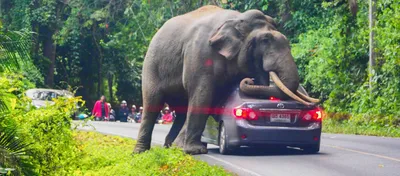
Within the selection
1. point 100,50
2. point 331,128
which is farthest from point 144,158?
point 100,50

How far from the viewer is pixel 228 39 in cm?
1723

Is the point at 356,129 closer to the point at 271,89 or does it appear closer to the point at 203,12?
the point at 203,12

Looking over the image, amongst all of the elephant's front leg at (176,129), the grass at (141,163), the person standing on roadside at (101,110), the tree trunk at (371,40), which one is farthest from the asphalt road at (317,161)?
the person standing on roadside at (101,110)

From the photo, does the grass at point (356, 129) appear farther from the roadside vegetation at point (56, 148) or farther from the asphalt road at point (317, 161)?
the roadside vegetation at point (56, 148)

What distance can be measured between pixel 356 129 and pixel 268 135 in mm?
12824

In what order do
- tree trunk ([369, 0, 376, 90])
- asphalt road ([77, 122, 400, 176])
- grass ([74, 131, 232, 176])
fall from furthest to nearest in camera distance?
tree trunk ([369, 0, 376, 90])
grass ([74, 131, 232, 176])
asphalt road ([77, 122, 400, 176])

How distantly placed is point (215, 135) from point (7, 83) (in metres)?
6.11

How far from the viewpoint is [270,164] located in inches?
601

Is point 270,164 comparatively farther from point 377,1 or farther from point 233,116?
point 377,1

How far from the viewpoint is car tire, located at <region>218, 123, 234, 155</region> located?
55.5 feet

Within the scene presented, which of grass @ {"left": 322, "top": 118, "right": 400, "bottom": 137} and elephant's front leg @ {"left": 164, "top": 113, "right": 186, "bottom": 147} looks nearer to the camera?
elephant's front leg @ {"left": 164, "top": 113, "right": 186, "bottom": 147}

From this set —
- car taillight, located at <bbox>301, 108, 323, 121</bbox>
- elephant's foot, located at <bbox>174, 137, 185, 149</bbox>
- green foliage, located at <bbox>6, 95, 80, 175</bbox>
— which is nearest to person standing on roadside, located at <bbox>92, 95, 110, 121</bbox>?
elephant's foot, located at <bbox>174, 137, 185, 149</bbox>

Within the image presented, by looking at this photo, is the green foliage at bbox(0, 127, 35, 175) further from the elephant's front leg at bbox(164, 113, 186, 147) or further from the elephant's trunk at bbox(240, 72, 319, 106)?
the elephant's front leg at bbox(164, 113, 186, 147)

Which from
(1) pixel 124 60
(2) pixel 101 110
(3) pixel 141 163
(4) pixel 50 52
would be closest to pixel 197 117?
(3) pixel 141 163
